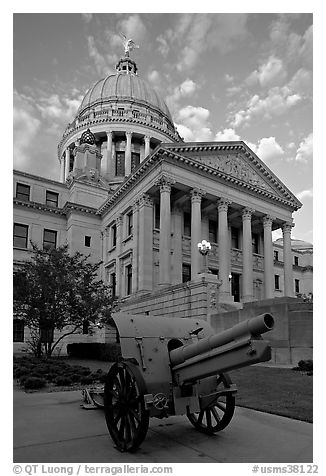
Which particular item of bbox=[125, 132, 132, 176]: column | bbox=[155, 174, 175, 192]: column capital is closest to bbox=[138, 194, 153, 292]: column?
bbox=[155, 174, 175, 192]: column capital

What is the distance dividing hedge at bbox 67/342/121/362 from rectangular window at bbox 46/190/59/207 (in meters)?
18.0

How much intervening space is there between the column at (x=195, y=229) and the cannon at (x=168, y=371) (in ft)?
82.1

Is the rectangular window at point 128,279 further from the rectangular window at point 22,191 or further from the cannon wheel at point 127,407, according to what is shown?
the cannon wheel at point 127,407

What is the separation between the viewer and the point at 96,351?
27.9 m

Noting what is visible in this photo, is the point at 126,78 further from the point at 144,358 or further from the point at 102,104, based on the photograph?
the point at 144,358

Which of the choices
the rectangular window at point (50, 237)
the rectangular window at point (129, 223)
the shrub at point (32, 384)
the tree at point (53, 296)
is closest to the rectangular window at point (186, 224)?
the rectangular window at point (129, 223)

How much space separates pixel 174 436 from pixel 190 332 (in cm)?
166

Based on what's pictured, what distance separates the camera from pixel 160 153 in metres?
32.2

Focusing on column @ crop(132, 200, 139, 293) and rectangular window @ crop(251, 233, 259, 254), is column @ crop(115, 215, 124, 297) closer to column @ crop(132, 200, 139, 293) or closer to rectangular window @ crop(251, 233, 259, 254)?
column @ crop(132, 200, 139, 293)

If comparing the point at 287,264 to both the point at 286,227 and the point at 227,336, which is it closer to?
the point at 286,227

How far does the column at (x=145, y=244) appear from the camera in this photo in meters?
33.7

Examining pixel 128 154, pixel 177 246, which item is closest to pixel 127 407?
pixel 177 246

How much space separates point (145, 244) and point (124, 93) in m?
36.6
